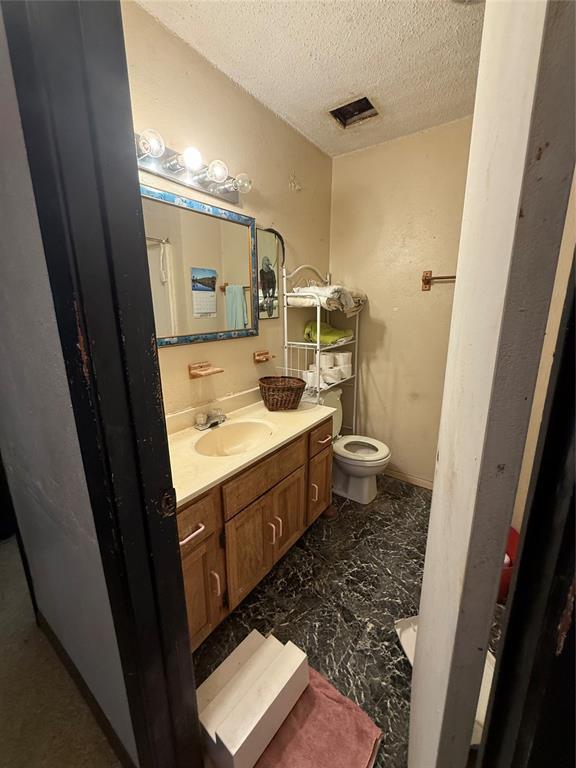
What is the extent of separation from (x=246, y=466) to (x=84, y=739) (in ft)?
3.21

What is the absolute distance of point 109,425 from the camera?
537 mm

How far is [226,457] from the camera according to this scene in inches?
49.3

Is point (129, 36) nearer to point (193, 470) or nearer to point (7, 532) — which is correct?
point (193, 470)

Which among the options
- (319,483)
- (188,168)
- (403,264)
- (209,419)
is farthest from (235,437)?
(403,264)

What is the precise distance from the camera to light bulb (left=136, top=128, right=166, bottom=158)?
3.88 feet

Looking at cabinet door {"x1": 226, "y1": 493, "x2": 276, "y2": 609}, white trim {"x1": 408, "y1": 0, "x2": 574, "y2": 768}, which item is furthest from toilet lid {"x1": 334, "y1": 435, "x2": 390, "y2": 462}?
white trim {"x1": 408, "y1": 0, "x2": 574, "y2": 768}

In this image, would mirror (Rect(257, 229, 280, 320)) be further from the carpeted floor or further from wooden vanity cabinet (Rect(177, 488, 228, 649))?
the carpeted floor

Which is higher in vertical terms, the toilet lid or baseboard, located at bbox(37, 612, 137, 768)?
the toilet lid

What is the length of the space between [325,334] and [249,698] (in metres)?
1.88

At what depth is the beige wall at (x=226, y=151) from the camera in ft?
4.07

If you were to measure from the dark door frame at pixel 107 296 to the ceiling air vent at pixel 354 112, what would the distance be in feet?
5.72

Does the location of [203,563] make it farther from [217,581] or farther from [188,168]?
[188,168]

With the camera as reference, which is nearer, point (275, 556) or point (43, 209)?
point (43, 209)

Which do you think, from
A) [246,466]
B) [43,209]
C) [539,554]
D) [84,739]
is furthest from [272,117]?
[84,739]
